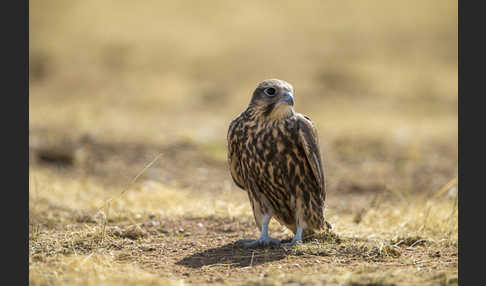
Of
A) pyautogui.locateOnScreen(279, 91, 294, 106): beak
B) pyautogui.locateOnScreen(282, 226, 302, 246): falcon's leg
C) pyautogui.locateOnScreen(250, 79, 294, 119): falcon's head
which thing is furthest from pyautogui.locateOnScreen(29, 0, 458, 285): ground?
pyautogui.locateOnScreen(279, 91, 294, 106): beak

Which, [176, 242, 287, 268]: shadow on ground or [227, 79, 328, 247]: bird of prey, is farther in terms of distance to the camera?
[227, 79, 328, 247]: bird of prey

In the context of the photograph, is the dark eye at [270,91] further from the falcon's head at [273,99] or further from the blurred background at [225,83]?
the blurred background at [225,83]

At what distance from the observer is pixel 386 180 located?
326 inches

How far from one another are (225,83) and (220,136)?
16.0 feet

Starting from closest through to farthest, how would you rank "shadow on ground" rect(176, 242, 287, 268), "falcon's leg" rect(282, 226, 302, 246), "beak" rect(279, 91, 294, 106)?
1. "shadow on ground" rect(176, 242, 287, 268)
2. "beak" rect(279, 91, 294, 106)
3. "falcon's leg" rect(282, 226, 302, 246)

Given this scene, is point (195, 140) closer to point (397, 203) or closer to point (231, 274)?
point (397, 203)

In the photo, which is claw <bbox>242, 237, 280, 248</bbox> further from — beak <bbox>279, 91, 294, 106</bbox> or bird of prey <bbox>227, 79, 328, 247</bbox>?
beak <bbox>279, 91, 294, 106</bbox>

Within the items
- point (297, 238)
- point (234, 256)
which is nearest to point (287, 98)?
point (297, 238)

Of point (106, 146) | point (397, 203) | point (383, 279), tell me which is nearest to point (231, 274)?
point (383, 279)

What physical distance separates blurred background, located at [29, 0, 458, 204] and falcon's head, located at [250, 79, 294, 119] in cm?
294

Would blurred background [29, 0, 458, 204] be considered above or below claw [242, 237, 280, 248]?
above

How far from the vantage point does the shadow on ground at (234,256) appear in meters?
4.15

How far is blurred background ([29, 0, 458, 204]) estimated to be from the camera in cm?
878

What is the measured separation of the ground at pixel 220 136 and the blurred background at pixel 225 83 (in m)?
0.05
